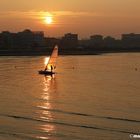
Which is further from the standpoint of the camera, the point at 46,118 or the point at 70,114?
the point at 70,114

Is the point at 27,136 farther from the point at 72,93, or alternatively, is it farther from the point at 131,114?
the point at 72,93

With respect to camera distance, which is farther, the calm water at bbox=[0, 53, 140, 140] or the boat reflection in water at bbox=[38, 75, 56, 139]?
→ the boat reflection in water at bbox=[38, 75, 56, 139]

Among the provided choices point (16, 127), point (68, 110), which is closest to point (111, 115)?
point (68, 110)

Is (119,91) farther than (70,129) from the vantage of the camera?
Yes

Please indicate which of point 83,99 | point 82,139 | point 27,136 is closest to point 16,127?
point 27,136

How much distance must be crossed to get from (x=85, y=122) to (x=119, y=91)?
640 inches

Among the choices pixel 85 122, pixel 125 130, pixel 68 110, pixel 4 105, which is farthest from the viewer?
pixel 4 105

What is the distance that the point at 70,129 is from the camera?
82.7ft

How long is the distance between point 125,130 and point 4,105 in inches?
481

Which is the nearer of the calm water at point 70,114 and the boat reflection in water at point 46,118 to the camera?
the calm water at point 70,114

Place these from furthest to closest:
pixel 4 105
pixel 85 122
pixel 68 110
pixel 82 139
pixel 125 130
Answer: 1. pixel 4 105
2. pixel 68 110
3. pixel 85 122
4. pixel 125 130
5. pixel 82 139

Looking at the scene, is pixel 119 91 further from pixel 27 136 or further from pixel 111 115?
pixel 27 136

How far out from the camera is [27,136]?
2381cm

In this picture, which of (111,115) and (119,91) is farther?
(119,91)
